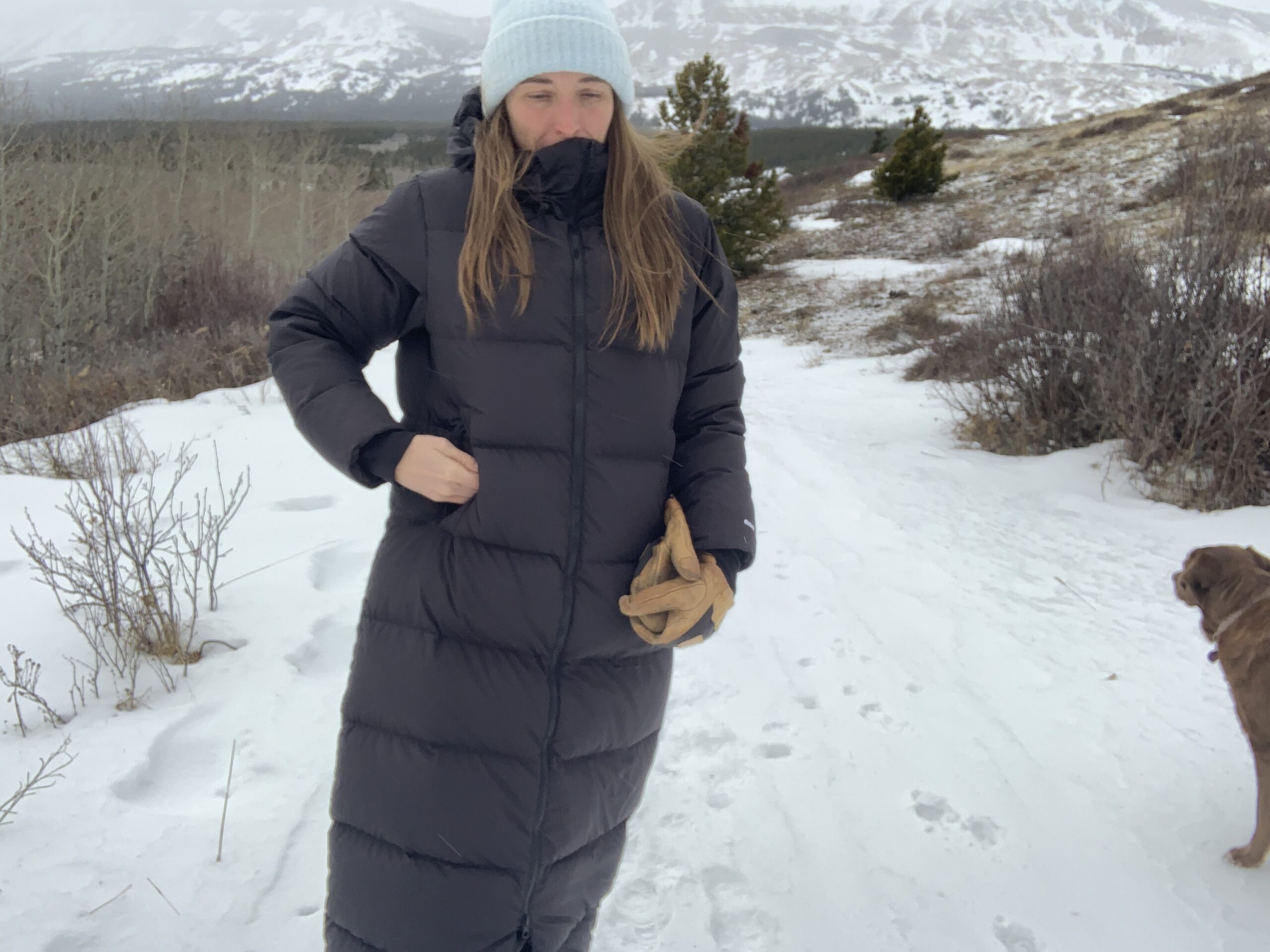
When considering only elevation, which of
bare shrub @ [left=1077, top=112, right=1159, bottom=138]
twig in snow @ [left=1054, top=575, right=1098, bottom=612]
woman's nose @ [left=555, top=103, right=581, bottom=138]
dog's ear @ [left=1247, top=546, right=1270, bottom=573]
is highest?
bare shrub @ [left=1077, top=112, right=1159, bottom=138]

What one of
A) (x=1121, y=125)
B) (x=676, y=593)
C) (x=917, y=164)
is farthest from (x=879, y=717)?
(x=1121, y=125)

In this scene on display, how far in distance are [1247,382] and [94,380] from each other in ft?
33.1

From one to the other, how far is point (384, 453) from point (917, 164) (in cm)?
2150

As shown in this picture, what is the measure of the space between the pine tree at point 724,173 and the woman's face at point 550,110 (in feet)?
43.4

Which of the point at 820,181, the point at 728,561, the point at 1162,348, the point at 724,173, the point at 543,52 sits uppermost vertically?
the point at 820,181

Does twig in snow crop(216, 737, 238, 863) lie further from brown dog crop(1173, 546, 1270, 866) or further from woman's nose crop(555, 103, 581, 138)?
brown dog crop(1173, 546, 1270, 866)

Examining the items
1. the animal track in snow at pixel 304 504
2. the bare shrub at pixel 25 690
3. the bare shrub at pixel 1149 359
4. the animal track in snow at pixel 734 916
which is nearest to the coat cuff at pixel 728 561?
the animal track in snow at pixel 734 916

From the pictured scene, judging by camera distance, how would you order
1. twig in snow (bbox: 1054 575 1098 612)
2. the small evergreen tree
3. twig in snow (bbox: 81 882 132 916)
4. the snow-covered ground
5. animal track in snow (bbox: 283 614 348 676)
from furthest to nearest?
the small evergreen tree, twig in snow (bbox: 1054 575 1098 612), animal track in snow (bbox: 283 614 348 676), the snow-covered ground, twig in snow (bbox: 81 882 132 916)

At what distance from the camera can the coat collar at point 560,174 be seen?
4.09ft

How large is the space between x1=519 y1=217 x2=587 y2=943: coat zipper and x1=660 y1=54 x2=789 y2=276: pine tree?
Answer: 13.4 metres

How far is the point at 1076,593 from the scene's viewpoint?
12.2 feet

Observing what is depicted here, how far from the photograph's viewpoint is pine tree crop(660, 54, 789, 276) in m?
14.3

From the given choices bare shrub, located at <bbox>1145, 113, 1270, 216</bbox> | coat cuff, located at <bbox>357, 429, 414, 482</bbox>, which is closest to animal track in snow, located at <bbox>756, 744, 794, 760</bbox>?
coat cuff, located at <bbox>357, 429, 414, 482</bbox>

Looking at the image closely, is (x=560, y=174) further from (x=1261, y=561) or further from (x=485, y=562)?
(x=1261, y=561)
